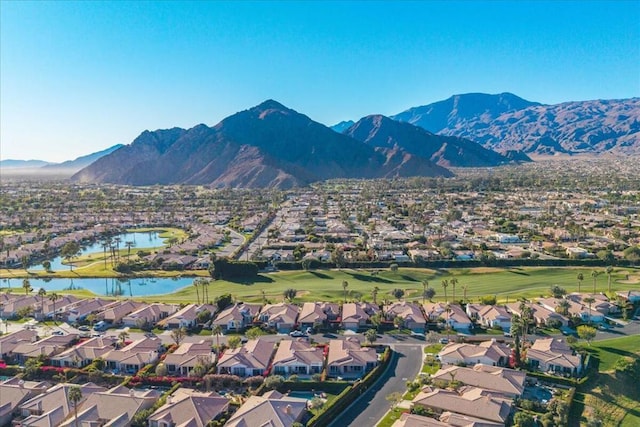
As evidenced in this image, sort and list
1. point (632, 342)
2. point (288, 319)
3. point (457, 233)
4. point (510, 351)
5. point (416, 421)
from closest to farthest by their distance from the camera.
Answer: point (416, 421), point (510, 351), point (632, 342), point (288, 319), point (457, 233)

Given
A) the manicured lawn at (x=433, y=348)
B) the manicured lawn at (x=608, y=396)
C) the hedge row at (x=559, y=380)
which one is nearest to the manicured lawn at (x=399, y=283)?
the manicured lawn at (x=433, y=348)

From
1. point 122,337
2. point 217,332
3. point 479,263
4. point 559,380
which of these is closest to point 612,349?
point 559,380

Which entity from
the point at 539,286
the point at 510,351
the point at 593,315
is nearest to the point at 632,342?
the point at 593,315

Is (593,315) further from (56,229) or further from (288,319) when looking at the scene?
(56,229)

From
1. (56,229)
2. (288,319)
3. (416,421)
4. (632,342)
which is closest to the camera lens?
(416,421)

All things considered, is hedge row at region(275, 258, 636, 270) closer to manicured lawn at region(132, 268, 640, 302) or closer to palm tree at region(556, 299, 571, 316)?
manicured lawn at region(132, 268, 640, 302)

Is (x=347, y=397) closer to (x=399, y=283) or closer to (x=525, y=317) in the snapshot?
(x=525, y=317)

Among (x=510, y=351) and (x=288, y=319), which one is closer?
(x=510, y=351)
